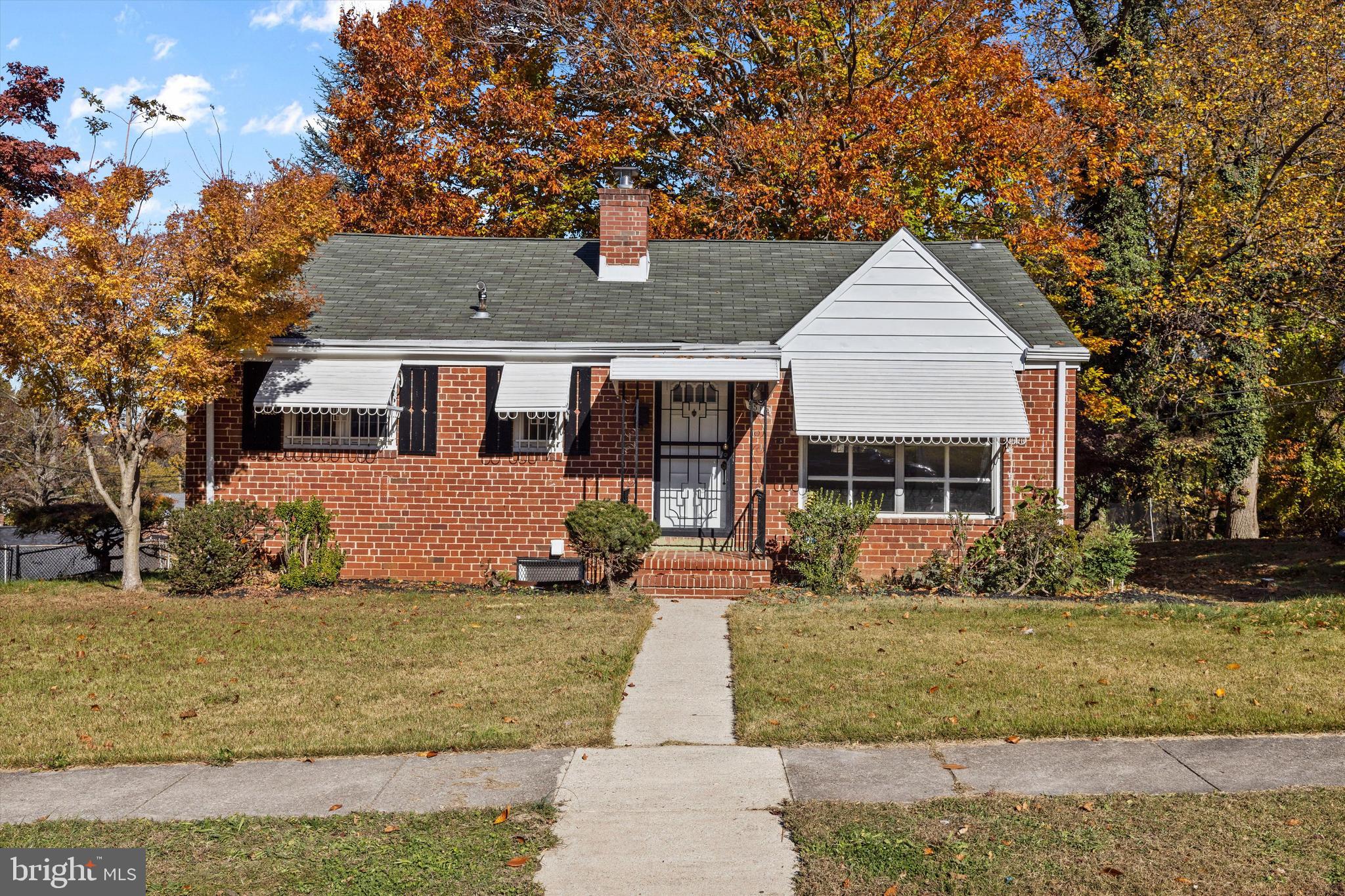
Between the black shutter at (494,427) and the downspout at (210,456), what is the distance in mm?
3888

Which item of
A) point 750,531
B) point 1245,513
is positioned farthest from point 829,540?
point 1245,513

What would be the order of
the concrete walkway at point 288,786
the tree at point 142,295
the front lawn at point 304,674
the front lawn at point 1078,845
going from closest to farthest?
1. the front lawn at point 1078,845
2. the concrete walkway at point 288,786
3. the front lawn at point 304,674
4. the tree at point 142,295

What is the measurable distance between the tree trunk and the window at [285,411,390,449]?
2025 cm

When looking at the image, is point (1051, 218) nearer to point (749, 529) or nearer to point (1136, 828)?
point (749, 529)

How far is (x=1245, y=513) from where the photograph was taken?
86.2ft

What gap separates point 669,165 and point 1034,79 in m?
9.07

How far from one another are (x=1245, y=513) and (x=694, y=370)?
1829 cm

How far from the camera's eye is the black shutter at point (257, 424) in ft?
50.7

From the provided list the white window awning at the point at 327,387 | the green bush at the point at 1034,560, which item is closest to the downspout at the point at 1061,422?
the green bush at the point at 1034,560

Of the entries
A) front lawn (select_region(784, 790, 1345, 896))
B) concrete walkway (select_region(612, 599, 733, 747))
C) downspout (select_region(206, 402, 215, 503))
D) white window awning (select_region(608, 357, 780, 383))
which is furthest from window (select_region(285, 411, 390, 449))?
front lawn (select_region(784, 790, 1345, 896))

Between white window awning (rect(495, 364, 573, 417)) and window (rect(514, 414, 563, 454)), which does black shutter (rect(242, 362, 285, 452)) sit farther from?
window (rect(514, 414, 563, 454))

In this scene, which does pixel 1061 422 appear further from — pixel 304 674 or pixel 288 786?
pixel 288 786

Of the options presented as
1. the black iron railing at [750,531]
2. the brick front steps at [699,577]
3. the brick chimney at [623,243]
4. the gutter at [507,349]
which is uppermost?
the brick chimney at [623,243]

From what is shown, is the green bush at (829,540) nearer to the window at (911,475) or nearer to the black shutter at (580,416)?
the window at (911,475)
